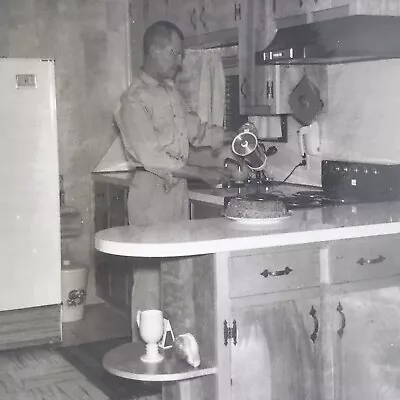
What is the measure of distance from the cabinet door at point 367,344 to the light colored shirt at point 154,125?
1274mm

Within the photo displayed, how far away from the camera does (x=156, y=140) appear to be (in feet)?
11.9

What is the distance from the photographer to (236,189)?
420 cm

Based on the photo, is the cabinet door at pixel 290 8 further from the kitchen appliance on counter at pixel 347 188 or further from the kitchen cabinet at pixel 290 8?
the kitchen appliance on counter at pixel 347 188

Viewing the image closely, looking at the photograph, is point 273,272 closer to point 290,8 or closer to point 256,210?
point 256,210

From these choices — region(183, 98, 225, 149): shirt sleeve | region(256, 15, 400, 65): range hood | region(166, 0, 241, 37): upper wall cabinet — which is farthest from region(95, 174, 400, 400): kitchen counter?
region(166, 0, 241, 37): upper wall cabinet

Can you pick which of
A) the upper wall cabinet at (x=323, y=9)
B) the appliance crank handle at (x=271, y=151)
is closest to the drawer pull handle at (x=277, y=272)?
the upper wall cabinet at (x=323, y=9)

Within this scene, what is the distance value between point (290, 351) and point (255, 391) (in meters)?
→ 0.20

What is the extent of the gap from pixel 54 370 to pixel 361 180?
79.0 inches

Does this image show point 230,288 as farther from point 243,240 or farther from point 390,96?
point 390,96

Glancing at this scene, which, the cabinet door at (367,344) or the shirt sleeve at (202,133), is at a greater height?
the shirt sleeve at (202,133)

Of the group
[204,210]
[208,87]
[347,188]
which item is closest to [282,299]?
[347,188]

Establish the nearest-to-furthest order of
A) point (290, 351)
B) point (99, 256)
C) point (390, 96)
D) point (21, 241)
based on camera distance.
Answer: point (290, 351) < point (390, 96) < point (21, 241) < point (99, 256)

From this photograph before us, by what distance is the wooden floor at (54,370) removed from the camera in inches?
151

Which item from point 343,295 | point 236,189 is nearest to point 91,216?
point 236,189
